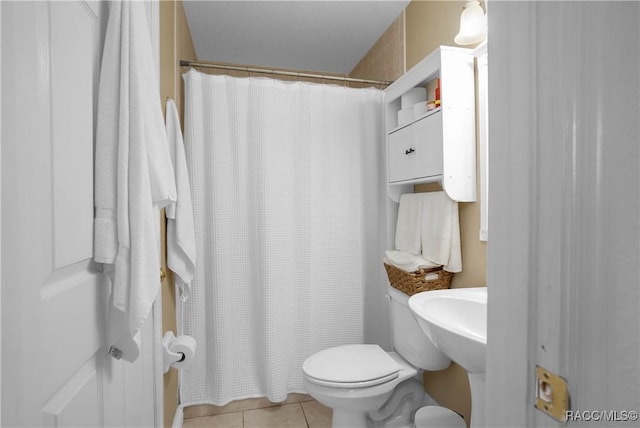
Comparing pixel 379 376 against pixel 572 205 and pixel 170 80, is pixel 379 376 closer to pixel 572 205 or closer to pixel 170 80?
pixel 572 205

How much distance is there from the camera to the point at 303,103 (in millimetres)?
1934

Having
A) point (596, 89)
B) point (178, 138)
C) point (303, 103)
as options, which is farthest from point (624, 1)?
point (303, 103)

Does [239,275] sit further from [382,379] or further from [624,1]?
[624,1]

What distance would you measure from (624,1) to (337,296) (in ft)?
6.01

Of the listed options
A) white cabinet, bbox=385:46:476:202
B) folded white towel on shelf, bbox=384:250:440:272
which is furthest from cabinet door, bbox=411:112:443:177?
folded white towel on shelf, bbox=384:250:440:272

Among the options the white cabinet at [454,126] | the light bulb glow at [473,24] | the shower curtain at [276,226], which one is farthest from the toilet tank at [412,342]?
the light bulb glow at [473,24]

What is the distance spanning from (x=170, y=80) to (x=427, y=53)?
4.38 feet

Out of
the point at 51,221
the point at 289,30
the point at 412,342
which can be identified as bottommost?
the point at 412,342

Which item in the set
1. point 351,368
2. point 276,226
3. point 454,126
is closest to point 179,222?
point 276,226

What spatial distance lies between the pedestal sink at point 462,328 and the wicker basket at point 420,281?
0.21 m

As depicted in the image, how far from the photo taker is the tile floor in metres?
1.74

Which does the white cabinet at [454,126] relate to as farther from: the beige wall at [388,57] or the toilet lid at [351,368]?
the toilet lid at [351,368]

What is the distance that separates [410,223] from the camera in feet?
5.63

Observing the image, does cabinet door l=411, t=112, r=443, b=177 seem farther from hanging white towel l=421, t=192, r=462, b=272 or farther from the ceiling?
the ceiling
